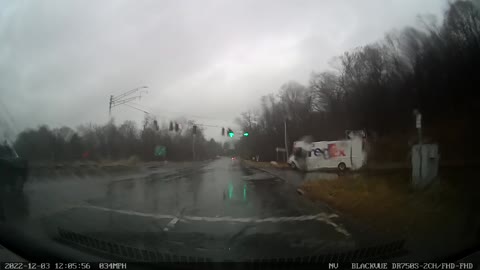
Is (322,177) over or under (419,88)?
under

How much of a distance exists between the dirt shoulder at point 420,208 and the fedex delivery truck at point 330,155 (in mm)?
8138

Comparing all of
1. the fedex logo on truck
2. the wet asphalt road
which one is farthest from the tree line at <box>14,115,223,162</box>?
the fedex logo on truck

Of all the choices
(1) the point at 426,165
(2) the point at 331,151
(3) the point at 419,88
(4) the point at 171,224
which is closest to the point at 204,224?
(4) the point at 171,224

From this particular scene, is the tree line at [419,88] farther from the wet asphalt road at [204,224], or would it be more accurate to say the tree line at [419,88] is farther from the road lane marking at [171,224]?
the road lane marking at [171,224]

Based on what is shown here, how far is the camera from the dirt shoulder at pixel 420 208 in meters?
5.61

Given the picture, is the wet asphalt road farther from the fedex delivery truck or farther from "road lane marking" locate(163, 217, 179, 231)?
the fedex delivery truck

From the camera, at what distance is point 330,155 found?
31062 millimetres

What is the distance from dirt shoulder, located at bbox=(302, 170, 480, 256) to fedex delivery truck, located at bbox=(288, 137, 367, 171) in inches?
320

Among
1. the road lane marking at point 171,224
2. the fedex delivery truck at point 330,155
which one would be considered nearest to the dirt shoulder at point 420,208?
the road lane marking at point 171,224

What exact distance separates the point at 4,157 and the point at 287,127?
126 feet

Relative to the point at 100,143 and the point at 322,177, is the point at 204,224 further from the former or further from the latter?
the point at 100,143

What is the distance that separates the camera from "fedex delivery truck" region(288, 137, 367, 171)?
2224cm

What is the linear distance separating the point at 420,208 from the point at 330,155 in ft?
74.8

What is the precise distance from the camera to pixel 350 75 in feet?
60.7
